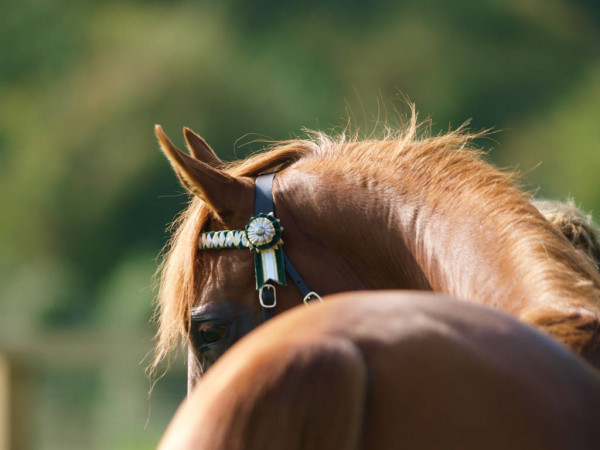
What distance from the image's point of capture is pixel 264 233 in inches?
56.0


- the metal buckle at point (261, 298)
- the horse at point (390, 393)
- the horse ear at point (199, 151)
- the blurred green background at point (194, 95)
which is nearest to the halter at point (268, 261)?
the metal buckle at point (261, 298)

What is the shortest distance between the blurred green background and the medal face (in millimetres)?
7462

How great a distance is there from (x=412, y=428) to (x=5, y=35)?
12919mm

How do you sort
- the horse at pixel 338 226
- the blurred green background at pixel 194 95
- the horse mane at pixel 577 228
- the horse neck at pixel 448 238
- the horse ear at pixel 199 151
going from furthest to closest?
the blurred green background at pixel 194 95 → the horse mane at pixel 577 228 → the horse ear at pixel 199 151 → the horse at pixel 338 226 → the horse neck at pixel 448 238

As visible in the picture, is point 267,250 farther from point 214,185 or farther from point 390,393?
point 390,393

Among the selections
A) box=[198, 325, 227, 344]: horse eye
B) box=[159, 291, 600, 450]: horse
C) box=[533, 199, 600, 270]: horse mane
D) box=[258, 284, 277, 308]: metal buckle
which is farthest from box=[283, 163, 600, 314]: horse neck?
box=[533, 199, 600, 270]: horse mane

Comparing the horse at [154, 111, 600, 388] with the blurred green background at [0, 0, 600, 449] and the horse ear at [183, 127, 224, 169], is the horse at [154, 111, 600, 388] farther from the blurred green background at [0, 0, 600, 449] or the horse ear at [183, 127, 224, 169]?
the blurred green background at [0, 0, 600, 449]

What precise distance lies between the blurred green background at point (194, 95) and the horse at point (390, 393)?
27.4 ft

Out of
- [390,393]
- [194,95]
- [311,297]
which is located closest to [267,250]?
[311,297]

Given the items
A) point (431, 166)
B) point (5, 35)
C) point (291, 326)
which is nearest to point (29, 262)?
point (5, 35)

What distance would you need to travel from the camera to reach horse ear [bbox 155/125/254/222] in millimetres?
1415

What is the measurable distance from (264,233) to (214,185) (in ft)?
0.48

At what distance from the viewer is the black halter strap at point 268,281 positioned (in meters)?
1.42

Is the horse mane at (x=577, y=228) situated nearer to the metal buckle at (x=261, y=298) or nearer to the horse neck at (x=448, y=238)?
the horse neck at (x=448, y=238)
